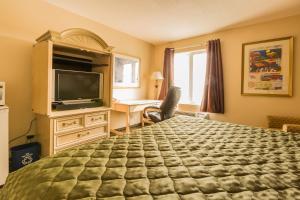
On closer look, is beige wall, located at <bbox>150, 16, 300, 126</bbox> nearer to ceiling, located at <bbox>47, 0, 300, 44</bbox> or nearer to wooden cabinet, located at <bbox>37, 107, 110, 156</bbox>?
ceiling, located at <bbox>47, 0, 300, 44</bbox>

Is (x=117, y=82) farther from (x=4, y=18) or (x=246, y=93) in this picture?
(x=246, y=93)

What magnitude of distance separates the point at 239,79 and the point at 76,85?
3.14m

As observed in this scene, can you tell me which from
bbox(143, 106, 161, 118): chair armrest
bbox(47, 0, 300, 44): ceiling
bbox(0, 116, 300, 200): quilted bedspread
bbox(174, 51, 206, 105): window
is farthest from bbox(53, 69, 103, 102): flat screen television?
bbox(174, 51, 206, 105): window

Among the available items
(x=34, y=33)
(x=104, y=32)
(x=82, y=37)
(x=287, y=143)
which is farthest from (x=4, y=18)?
(x=287, y=143)

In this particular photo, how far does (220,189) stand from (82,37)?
2479 millimetres

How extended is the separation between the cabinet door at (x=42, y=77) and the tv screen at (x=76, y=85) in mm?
184

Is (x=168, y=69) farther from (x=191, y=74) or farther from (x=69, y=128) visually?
(x=69, y=128)

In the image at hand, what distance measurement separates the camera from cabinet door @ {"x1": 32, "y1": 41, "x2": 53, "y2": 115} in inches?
80.8

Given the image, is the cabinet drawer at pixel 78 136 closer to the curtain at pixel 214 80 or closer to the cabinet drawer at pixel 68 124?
the cabinet drawer at pixel 68 124

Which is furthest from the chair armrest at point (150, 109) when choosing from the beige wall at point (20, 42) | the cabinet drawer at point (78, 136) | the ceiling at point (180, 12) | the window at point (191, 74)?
the beige wall at point (20, 42)

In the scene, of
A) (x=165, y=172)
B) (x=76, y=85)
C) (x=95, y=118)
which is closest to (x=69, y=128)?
(x=95, y=118)

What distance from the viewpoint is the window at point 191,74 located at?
162 inches

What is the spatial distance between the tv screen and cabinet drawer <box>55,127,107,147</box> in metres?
0.54

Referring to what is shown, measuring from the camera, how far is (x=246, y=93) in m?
3.33
